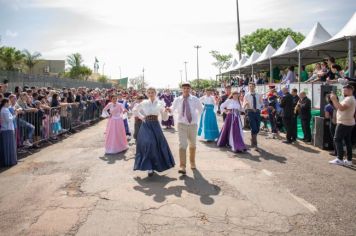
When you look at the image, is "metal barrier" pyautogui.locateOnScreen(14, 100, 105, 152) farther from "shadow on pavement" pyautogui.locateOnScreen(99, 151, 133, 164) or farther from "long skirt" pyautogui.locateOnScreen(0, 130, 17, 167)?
"shadow on pavement" pyautogui.locateOnScreen(99, 151, 133, 164)

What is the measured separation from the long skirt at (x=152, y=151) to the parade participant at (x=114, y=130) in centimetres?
336

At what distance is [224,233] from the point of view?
458 centimetres

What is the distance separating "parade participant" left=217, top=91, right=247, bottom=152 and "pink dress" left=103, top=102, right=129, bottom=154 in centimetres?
321

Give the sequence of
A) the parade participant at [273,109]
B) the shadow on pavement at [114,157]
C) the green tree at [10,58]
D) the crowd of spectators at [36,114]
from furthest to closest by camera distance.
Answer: the green tree at [10,58]
the parade participant at [273,109]
the crowd of spectators at [36,114]
the shadow on pavement at [114,157]

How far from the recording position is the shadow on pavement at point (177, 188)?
20.4ft

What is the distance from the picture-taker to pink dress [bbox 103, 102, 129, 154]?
10898mm

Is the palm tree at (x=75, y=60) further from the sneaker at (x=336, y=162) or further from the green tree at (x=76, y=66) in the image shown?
the sneaker at (x=336, y=162)

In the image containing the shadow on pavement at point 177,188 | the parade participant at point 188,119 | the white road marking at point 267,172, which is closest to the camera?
the shadow on pavement at point 177,188

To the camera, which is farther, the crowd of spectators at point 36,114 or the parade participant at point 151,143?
the crowd of spectators at point 36,114

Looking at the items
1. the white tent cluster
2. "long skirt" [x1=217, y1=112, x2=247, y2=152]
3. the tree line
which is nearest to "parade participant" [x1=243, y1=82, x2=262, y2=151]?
"long skirt" [x1=217, y1=112, x2=247, y2=152]

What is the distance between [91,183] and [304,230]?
4229mm

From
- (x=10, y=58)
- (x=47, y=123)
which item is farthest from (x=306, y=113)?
(x=10, y=58)

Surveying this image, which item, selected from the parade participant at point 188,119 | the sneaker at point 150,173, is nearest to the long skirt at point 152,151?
the sneaker at point 150,173

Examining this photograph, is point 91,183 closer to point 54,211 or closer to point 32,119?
point 54,211
